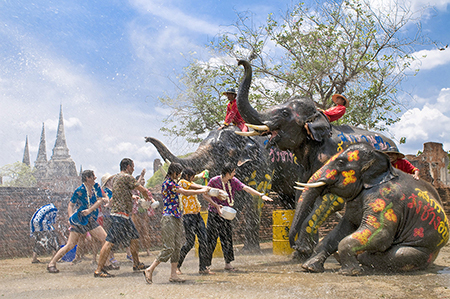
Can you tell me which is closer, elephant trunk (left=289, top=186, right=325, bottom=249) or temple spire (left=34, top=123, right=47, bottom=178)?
elephant trunk (left=289, top=186, right=325, bottom=249)

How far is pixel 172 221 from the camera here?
194 inches

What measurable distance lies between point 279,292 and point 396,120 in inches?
476

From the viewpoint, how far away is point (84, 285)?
4.73 meters

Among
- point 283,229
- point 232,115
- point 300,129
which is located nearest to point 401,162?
point 300,129

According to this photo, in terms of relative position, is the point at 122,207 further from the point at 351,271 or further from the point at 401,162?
the point at 401,162

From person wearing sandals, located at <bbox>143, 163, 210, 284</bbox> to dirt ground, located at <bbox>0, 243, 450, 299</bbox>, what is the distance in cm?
27

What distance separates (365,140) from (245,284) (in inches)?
132

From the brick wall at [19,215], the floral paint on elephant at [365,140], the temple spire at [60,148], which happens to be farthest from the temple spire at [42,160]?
the floral paint on elephant at [365,140]

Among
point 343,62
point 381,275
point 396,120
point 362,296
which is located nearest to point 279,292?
point 362,296

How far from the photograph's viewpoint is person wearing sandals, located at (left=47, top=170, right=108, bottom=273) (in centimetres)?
603

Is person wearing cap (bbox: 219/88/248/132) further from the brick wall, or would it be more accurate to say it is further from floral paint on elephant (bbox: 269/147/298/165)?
the brick wall

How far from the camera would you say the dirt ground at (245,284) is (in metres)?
3.88

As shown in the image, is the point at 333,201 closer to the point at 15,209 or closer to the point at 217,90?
the point at 15,209

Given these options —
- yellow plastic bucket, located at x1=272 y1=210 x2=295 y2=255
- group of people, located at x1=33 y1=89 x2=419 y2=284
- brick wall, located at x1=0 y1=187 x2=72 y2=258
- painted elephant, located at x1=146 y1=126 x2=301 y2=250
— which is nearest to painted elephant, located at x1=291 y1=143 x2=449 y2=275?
group of people, located at x1=33 y1=89 x2=419 y2=284
